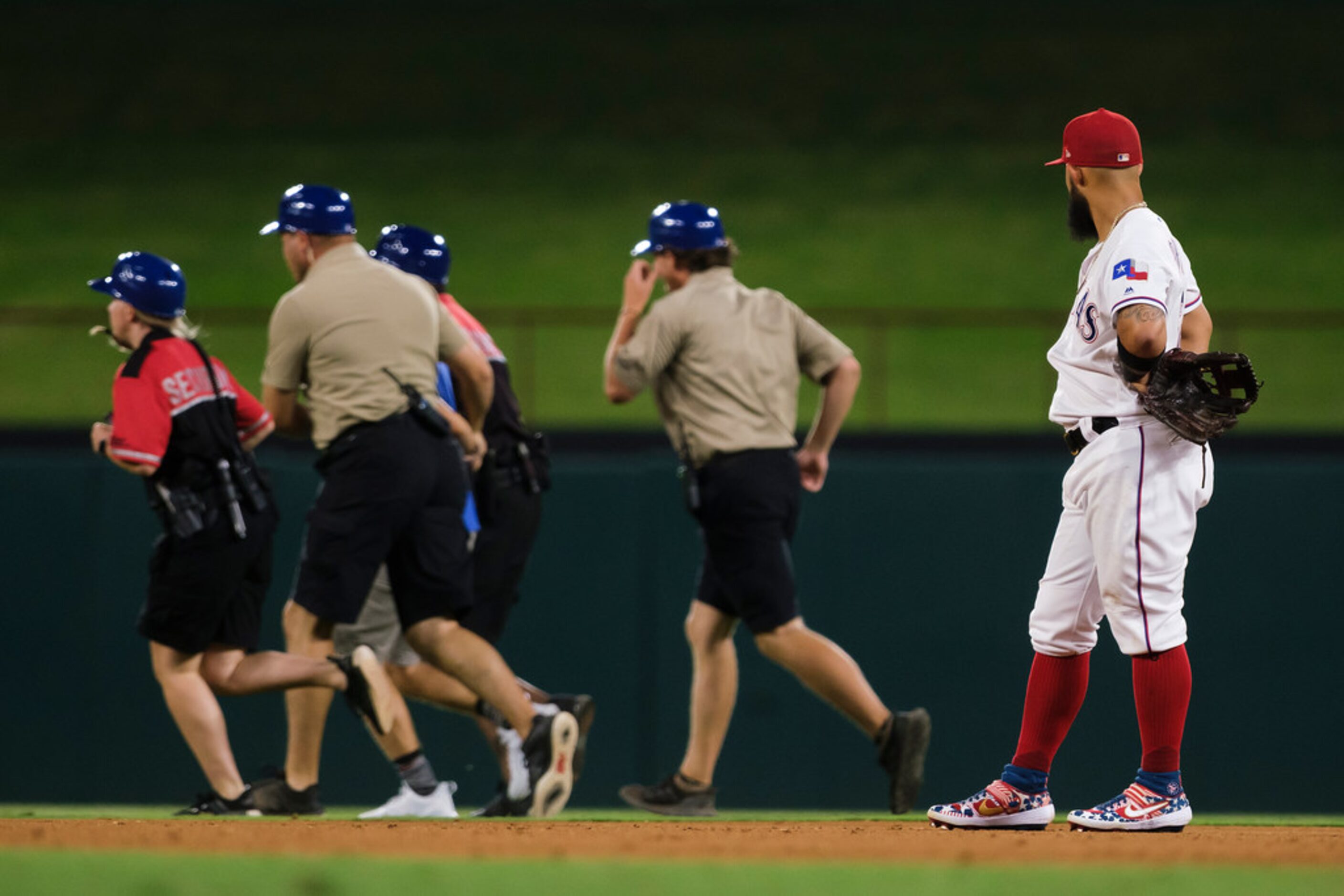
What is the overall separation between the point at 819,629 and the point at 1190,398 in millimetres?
4179

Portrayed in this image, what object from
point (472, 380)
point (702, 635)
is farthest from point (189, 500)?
point (702, 635)

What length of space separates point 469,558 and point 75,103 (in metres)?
19.4

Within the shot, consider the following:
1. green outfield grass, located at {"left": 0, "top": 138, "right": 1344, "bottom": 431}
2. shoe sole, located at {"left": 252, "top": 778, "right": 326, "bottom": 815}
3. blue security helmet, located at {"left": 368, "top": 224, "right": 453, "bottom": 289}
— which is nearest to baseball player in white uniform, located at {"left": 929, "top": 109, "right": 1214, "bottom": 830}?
shoe sole, located at {"left": 252, "top": 778, "right": 326, "bottom": 815}

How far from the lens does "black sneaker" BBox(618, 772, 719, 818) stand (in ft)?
21.5

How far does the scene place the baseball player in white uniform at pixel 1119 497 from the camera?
4.82 m

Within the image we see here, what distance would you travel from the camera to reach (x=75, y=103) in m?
23.8

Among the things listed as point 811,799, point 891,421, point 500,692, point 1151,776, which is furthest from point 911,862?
point 891,421

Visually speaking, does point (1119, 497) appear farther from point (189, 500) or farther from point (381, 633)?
point (189, 500)

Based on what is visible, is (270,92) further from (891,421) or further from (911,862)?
(911,862)

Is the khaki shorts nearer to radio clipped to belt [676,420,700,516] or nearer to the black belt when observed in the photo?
radio clipped to belt [676,420,700,516]

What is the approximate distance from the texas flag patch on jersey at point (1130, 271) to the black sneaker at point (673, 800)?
8.73ft

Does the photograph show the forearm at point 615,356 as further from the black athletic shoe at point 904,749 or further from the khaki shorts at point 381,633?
the black athletic shoe at point 904,749

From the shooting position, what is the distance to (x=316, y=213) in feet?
20.5

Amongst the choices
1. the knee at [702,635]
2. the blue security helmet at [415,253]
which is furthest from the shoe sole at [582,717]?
the blue security helmet at [415,253]
